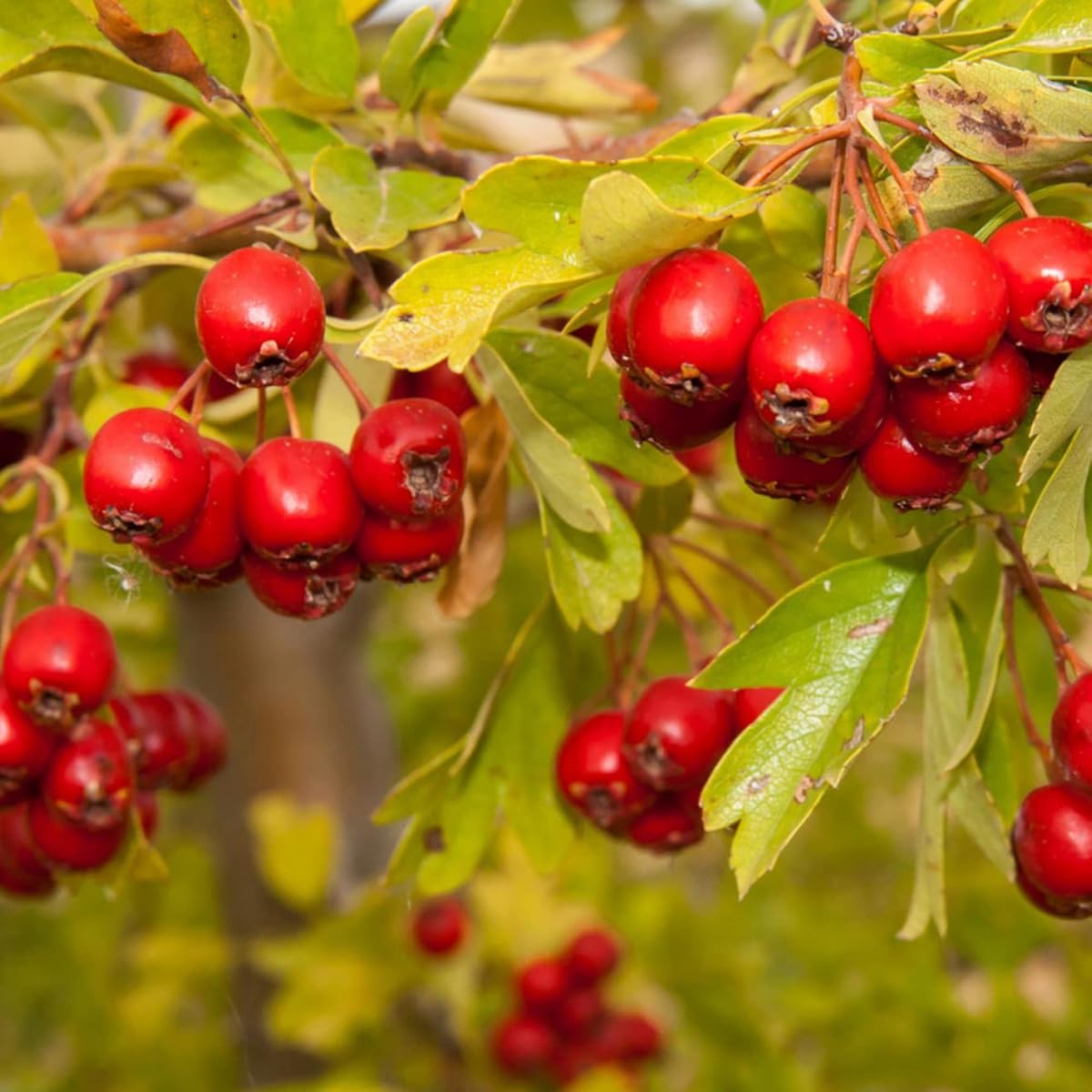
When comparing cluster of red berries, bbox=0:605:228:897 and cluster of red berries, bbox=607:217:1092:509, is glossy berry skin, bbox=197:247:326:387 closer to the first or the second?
cluster of red berries, bbox=607:217:1092:509

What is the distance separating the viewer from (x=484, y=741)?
161 centimetres

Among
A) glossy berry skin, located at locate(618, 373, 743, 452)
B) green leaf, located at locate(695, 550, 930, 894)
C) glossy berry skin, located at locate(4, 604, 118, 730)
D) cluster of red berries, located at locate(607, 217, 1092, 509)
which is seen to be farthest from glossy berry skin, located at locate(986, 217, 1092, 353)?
glossy berry skin, located at locate(4, 604, 118, 730)

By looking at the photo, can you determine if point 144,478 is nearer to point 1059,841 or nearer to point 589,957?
point 1059,841

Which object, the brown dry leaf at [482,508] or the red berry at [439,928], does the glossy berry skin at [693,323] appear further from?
the red berry at [439,928]

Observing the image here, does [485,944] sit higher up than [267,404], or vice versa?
[267,404]

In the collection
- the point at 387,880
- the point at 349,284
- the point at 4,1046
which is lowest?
the point at 4,1046

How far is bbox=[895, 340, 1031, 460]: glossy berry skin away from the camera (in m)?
0.92

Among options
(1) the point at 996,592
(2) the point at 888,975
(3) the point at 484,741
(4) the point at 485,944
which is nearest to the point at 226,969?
(4) the point at 485,944

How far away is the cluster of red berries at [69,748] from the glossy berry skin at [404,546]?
352 mm

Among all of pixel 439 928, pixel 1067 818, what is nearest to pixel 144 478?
pixel 1067 818

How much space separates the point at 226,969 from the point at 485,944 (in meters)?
0.82

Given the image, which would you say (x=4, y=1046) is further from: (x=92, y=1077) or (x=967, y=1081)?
(x=967, y=1081)

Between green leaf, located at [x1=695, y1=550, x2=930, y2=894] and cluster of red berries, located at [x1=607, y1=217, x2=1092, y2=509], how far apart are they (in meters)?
0.20

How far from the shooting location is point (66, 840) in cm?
148
